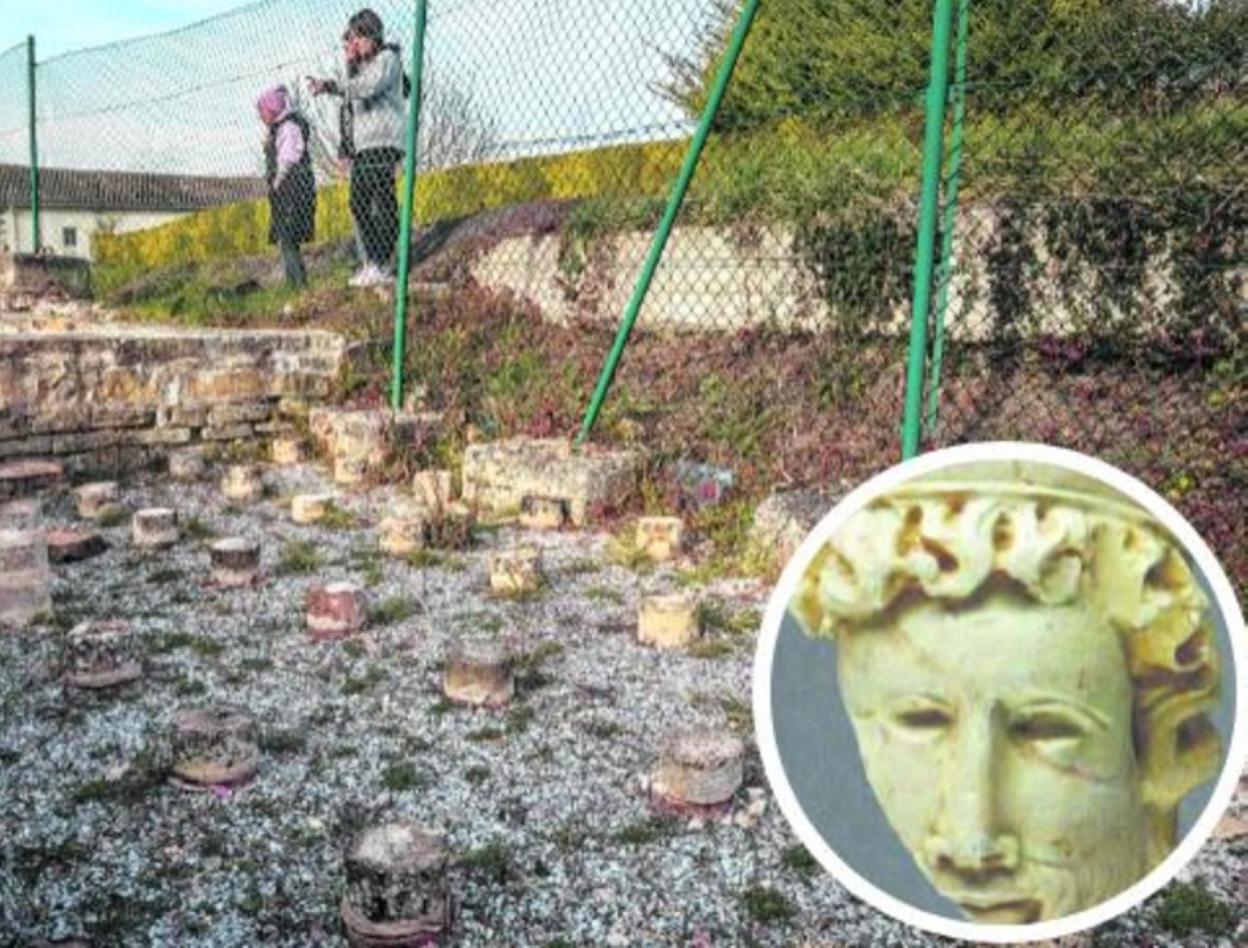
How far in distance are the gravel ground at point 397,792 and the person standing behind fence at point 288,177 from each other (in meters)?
4.69

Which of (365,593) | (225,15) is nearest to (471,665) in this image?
(365,593)

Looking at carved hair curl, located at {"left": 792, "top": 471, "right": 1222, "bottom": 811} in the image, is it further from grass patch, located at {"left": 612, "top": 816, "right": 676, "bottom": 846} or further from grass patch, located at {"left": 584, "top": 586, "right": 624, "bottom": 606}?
grass patch, located at {"left": 584, "top": 586, "right": 624, "bottom": 606}

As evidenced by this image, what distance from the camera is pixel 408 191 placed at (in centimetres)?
543

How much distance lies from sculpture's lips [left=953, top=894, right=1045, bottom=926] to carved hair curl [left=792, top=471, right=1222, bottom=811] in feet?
0.57

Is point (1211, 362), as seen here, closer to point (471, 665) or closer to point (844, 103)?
point (844, 103)

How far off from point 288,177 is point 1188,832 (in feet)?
24.8

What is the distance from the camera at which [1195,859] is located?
2111mm

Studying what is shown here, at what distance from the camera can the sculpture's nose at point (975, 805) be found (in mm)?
1167

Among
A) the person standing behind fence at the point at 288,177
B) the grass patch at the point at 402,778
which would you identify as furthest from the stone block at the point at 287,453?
the grass patch at the point at 402,778

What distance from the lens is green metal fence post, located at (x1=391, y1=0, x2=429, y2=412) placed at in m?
5.26

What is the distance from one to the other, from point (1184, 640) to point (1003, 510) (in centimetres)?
23

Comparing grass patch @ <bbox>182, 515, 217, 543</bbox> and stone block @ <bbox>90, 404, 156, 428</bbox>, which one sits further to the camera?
stone block @ <bbox>90, 404, 156, 428</bbox>

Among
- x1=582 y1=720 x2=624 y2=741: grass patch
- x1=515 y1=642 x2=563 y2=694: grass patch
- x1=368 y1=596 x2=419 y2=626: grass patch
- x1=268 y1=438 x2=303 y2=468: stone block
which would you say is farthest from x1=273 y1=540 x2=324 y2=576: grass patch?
x1=582 y1=720 x2=624 y2=741: grass patch

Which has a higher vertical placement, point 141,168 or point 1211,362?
point 141,168
